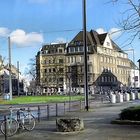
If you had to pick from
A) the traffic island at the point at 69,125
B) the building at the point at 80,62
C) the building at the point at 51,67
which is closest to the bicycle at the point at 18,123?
the traffic island at the point at 69,125

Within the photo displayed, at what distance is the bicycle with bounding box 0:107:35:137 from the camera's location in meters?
18.9

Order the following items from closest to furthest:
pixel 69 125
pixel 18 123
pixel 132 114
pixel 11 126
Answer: pixel 69 125
pixel 11 126
pixel 18 123
pixel 132 114

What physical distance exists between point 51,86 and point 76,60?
13525 millimetres

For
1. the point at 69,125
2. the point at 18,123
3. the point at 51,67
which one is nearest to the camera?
the point at 69,125

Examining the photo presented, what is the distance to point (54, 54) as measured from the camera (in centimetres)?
16288

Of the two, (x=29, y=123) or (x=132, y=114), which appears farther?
(x=29, y=123)

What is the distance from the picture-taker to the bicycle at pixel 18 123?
18913 mm

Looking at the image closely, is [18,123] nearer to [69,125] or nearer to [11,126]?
[11,126]

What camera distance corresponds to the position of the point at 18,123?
19734mm

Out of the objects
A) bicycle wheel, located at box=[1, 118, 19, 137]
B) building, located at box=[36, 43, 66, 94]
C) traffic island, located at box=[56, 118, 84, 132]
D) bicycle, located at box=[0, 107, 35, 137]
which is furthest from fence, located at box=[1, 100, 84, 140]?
building, located at box=[36, 43, 66, 94]

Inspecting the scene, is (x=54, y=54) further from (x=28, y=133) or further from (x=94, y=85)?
(x=28, y=133)

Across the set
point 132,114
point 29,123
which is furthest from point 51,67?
point 132,114

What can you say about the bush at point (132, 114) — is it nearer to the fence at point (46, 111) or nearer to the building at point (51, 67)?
the fence at point (46, 111)

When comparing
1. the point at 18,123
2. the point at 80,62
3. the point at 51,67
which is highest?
the point at 80,62
